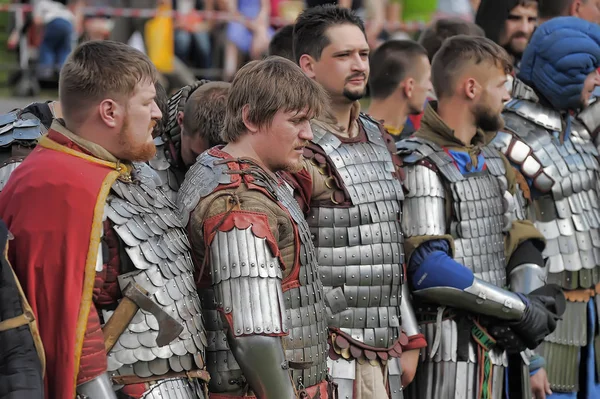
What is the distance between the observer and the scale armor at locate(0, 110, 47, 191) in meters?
5.06

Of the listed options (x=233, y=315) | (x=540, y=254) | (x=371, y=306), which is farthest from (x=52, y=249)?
(x=540, y=254)

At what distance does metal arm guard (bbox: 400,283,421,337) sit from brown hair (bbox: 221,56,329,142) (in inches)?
56.1

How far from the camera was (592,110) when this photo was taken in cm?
749

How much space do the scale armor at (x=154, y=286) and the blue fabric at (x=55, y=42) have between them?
8.08 meters

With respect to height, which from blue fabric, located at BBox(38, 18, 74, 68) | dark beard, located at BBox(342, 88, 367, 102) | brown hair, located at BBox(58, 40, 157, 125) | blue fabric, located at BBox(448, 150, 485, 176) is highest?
blue fabric, located at BBox(38, 18, 74, 68)

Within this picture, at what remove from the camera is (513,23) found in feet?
26.5

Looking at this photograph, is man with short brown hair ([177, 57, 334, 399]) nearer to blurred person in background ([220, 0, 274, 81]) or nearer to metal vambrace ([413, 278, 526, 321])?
metal vambrace ([413, 278, 526, 321])

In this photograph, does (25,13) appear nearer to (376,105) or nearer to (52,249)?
(376,105)

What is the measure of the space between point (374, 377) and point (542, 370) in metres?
1.49

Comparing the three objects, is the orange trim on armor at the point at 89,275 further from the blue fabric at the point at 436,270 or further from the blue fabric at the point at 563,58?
the blue fabric at the point at 563,58

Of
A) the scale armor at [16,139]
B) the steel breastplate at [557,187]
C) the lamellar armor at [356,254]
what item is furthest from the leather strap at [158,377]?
the steel breastplate at [557,187]

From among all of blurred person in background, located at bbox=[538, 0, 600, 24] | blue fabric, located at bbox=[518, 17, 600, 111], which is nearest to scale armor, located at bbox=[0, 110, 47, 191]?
blue fabric, located at bbox=[518, 17, 600, 111]

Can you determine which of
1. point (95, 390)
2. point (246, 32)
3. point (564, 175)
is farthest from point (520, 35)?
point (246, 32)

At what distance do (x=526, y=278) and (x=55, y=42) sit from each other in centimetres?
703
